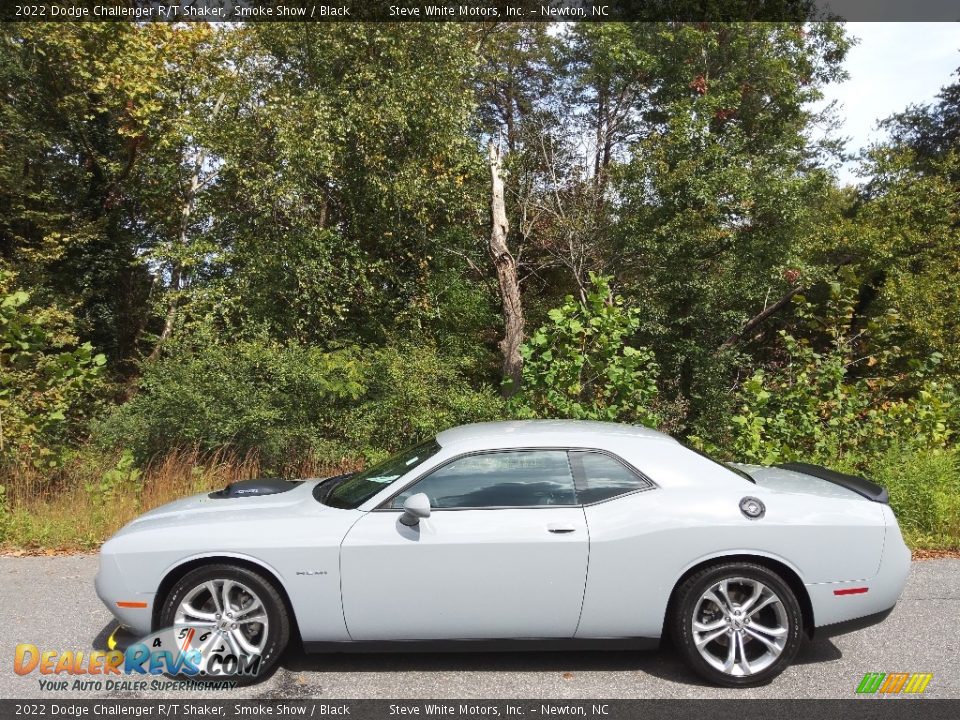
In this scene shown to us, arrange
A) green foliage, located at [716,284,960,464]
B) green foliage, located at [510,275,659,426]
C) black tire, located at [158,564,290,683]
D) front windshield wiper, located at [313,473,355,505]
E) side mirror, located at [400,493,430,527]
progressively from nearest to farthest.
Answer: side mirror, located at [400,493,430,527] < black tire, located at [158,564,290,683] < front windshield wiper, located at [313,473,355,505] < green foliage, located at [510,275,659,426] < green foliage, located at [716,284,960,464]

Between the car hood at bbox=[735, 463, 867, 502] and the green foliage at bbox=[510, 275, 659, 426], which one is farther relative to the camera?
the green foliage at bbox=[510, 275, 659, 426]

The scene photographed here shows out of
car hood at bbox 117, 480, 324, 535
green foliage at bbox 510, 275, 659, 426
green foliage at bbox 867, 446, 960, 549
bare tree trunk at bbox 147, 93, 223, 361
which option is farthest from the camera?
bare tree trunk at bbox 147, 93, 223, 361

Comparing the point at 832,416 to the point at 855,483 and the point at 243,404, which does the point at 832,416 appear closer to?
the point at 855,483

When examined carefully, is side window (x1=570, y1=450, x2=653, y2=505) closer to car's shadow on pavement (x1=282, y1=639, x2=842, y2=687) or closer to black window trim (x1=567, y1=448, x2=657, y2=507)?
black window trim (x1=567, y1=448, x2=657, y2=507)

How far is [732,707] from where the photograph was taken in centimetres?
367

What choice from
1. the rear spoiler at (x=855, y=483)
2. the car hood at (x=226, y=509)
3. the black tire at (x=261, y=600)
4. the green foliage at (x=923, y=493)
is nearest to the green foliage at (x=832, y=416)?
the green foliage at (x=923, y=493)

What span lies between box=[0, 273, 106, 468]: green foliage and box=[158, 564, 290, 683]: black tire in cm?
561

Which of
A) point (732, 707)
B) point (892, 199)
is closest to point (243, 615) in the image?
point (732, 707)

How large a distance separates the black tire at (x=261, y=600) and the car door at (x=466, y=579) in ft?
1.21

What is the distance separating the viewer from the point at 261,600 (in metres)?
3.95

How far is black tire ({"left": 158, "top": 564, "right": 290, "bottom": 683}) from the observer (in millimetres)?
3936

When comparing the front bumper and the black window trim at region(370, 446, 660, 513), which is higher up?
the black window trim at region(370, 446, 660, 513)

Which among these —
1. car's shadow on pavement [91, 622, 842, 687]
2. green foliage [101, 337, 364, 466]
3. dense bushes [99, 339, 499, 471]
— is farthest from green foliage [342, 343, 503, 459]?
car's shadow on pavement [91, 622, 842, 687]

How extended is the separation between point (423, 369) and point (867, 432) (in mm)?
5521
